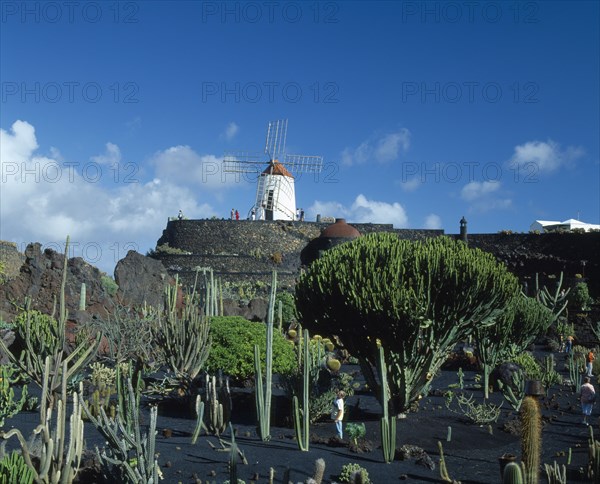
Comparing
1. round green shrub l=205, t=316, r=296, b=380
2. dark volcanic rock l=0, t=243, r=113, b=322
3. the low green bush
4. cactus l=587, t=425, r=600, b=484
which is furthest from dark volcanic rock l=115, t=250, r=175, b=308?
cactus l=587, t=425, r=600, b=484

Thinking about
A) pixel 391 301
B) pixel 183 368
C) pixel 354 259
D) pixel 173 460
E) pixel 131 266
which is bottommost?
pixel 173 460

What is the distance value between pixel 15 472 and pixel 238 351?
793 centimetres

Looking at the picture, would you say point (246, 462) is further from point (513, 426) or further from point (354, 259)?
point (513, 426)

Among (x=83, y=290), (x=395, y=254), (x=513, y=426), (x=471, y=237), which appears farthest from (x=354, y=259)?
(x=471, y=237)

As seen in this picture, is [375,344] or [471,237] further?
[471,237]

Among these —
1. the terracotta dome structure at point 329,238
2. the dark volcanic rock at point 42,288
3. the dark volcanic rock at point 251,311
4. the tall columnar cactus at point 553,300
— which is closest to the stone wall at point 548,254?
the tall columnar cactus at point 553,300

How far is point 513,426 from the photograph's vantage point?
12.1 metres

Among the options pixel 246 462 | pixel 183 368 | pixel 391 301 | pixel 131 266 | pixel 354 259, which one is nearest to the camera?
pixel 246 462

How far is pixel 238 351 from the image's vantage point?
14.8 m

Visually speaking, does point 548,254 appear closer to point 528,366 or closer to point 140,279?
point 140,279

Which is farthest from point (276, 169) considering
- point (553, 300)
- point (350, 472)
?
point (350, 472)

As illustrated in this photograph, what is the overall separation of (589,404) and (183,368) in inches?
301

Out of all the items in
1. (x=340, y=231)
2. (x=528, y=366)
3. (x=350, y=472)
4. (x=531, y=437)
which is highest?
(x=340, y=231)

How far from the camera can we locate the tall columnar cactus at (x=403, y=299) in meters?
11.6
